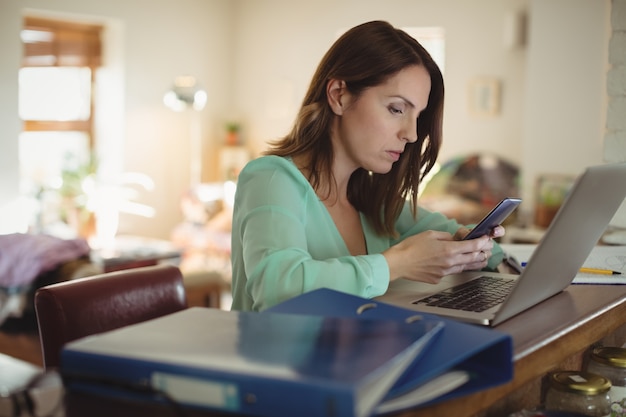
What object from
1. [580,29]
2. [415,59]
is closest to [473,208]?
[580,29]

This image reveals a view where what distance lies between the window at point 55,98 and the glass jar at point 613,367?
19.3 ft

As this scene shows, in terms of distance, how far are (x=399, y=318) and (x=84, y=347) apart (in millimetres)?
357

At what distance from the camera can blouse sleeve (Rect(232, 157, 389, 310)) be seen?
1177 millimetres

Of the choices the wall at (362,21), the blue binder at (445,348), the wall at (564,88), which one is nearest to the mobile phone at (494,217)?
the blue binder at (445,348)

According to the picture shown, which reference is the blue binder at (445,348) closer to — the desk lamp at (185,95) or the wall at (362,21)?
the wall at (362,21)

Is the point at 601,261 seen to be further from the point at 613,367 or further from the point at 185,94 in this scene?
the point at 185,94

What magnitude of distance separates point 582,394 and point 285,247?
1.56 ft

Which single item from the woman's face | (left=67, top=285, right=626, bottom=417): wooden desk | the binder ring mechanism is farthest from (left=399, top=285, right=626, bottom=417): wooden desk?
the woman's face

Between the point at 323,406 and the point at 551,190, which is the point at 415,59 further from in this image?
the point at 551,190

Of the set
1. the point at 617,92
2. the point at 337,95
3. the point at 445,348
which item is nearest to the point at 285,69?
the point at 617,92

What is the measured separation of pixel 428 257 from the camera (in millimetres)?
1339

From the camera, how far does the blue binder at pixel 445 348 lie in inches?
31.1

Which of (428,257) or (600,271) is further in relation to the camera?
(600,271)

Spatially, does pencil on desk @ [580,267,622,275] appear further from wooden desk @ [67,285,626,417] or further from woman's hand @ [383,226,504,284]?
woman's hand @ [383,226,504,284]
